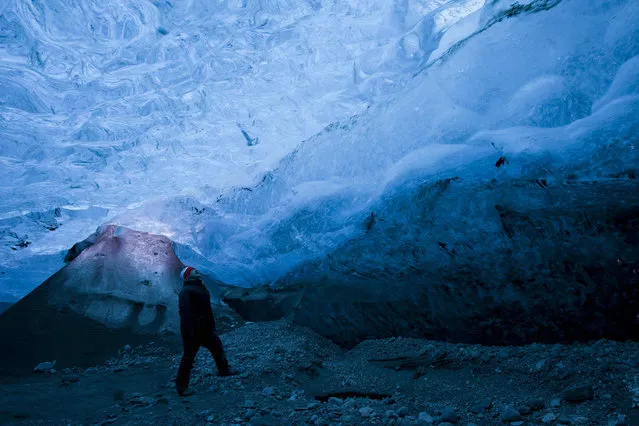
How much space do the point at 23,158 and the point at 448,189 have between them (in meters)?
8.26

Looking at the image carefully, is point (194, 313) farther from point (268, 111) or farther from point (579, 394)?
point (268, 111)

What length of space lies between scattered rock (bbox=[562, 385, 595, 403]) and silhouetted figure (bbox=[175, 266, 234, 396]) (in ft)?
10.5

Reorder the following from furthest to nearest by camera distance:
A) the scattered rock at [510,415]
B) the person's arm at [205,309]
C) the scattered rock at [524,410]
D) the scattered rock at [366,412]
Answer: the person's arm at [205,309]
the scattered rock at [366,412]
the scattered rock at [524,410]
the scattered rock at [510,415]

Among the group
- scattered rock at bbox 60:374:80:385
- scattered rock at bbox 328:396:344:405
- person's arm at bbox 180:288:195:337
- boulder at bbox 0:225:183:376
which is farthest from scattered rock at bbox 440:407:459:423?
boulder at bbox 0:225:183:376

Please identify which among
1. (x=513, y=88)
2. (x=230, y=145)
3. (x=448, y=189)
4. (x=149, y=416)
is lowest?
(x=149, y=416)

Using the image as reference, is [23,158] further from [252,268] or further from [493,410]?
[493,410]

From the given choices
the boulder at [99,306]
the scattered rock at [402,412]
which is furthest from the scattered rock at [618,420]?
the boulder at [99,306]

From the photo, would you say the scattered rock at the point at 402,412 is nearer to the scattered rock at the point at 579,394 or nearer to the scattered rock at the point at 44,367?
the scattered rock at the point at 579,394

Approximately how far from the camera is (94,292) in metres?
7.73

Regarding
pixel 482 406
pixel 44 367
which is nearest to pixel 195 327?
pixel 482 406

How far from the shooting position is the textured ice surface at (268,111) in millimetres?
4391

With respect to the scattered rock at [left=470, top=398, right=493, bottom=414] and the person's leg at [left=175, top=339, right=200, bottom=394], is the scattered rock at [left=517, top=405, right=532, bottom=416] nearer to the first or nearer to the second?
the scattered rock at [left=470, top=398, right=493, bottom=414]

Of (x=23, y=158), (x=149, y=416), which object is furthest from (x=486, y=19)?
(x=23, y=158)

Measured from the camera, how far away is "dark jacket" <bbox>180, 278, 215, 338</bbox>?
14.4 feet
